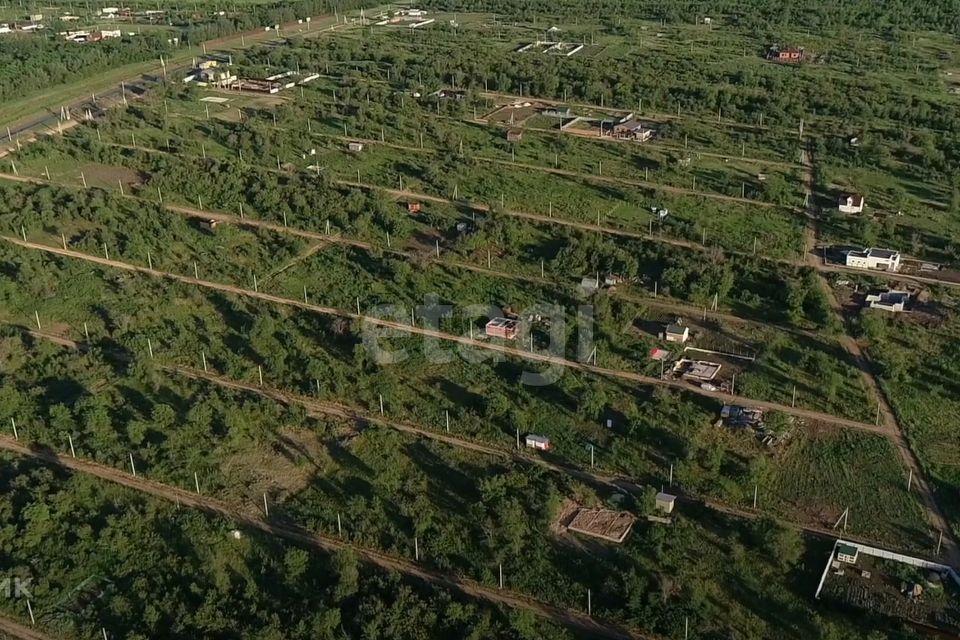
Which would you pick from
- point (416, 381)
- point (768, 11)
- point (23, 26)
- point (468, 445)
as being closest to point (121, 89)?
point (23, 26)

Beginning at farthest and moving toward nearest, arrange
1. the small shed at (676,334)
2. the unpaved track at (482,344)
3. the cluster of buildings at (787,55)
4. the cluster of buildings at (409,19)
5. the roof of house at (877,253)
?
the cluster of buildings at (409,19) < the cluster of buildings at (787,55) < the roof of house at (877,253) < the small shed at (676,334) < the unpaved track at (482,344)

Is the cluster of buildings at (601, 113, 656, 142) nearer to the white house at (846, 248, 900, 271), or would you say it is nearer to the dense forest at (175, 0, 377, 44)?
the white house at (846, 248, 900, 271)

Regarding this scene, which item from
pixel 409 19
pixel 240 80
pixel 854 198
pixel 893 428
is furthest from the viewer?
pixel 409 19

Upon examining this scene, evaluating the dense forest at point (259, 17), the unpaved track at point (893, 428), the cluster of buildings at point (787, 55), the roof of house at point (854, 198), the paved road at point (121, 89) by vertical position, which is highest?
the dense forest at point (259, 17)

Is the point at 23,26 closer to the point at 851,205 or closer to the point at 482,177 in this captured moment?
the point at 482,177

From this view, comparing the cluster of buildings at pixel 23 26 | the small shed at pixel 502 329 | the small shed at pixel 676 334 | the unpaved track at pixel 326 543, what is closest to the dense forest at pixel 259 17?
the cluster of buildings at pixel 23 26

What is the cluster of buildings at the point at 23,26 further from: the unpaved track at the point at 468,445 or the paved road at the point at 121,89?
the unpaved track at the point at 468,445

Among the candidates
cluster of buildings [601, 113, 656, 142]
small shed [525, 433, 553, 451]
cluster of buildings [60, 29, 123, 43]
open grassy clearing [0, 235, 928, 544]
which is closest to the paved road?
cluster of buildings [60, 29, 123, 43]

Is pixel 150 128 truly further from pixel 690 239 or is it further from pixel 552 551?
pixel 552 551
